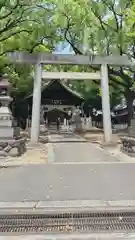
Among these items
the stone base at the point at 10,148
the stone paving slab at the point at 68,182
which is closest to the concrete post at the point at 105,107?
the stone base at the point at 10,148

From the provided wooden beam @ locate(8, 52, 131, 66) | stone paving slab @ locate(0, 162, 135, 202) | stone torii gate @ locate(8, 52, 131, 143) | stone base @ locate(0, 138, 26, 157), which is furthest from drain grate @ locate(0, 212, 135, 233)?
wooden beam @ locate(8, 52, 131, 66)

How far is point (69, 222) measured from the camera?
590cm

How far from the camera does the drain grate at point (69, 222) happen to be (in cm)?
559

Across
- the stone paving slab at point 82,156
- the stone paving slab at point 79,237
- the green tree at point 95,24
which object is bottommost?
the stone paving slab at point 79,237

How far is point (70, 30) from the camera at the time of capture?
26938mm

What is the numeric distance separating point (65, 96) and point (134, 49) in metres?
16.9

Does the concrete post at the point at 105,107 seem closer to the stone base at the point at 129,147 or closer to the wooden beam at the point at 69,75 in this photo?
the wooden beam at the point at 69,75

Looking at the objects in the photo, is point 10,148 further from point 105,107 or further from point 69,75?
point 105,107

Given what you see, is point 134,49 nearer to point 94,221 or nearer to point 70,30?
point 70,30

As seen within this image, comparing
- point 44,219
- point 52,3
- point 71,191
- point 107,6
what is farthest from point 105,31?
point 44,219

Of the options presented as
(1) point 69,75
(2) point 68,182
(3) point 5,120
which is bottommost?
(2) point 68,182

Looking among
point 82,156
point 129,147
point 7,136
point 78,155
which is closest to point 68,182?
point 82,156

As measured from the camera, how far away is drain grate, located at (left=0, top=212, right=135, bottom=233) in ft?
18.3

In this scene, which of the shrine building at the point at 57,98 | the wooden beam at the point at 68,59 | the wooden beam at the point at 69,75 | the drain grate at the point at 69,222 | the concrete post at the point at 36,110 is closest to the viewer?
the drain grate at the point at 69,222
